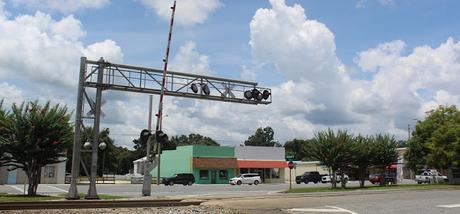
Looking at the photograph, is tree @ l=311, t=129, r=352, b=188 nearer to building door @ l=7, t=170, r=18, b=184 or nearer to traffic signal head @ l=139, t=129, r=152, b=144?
traffic signal head @ l=139, t=129, r=152, b=144

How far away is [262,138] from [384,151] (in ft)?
376

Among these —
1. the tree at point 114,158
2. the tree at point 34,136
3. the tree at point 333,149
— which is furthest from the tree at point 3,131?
the tree at point 114,158

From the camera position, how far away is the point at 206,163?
68938 millimetres

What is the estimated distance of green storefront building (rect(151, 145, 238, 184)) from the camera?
68.4m

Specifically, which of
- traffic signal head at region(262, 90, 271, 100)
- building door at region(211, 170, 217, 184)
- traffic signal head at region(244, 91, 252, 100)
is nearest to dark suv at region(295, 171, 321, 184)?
Answer: building door at region(211, 170, 217, 184)

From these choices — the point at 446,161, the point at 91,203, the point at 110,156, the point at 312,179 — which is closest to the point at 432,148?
the point at 446,161

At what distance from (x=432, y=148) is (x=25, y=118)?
3723 cm

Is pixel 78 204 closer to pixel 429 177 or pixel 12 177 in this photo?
pixel 12 177

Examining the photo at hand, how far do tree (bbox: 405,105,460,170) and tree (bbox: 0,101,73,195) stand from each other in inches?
1358

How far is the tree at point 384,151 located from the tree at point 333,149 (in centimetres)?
Answer: 623

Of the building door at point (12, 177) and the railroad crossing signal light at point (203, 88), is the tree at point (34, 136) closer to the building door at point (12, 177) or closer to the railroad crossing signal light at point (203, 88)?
the railroad crossing signal light at point (203, 88)

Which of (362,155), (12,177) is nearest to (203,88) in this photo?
(362,155)

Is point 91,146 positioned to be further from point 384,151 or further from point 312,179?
point 312,179

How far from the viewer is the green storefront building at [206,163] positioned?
68438 mm
